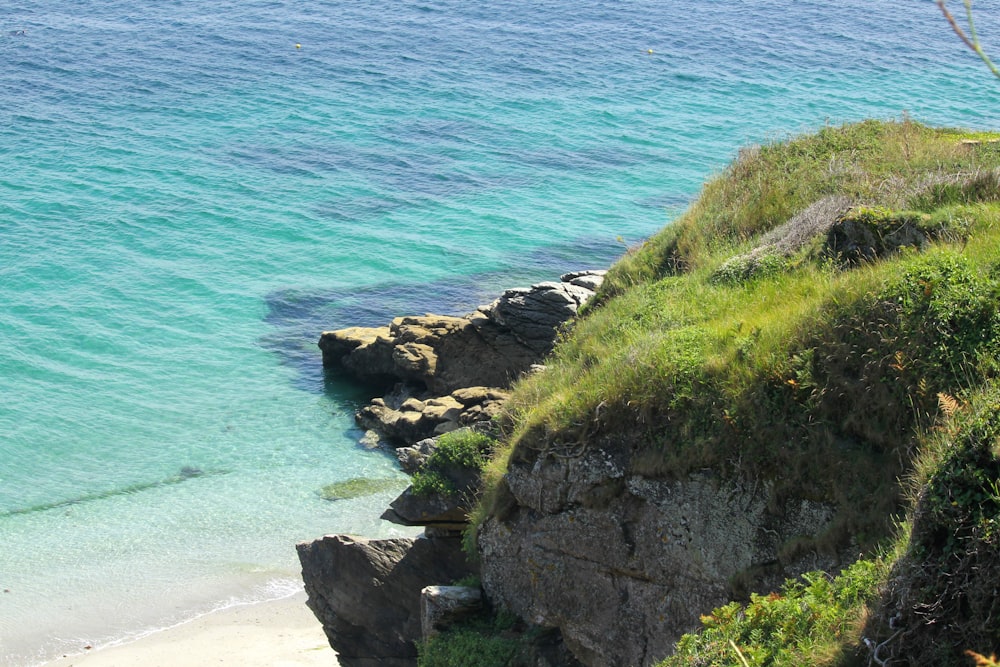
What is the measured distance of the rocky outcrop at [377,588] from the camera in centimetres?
1310

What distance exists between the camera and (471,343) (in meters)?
22.4

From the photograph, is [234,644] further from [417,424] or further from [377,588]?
[417,424]

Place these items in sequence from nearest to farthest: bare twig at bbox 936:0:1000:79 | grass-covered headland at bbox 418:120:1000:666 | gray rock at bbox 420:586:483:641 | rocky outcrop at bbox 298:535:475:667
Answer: bare twig at bbox 936:0:1000:79 → grass-covered headland at bbox 418:120:1000:666 → gray rock at bbox 420:586:483:641 → rocky outcrop at bbox 298:535:475:667

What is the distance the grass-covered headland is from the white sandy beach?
470 centimetres

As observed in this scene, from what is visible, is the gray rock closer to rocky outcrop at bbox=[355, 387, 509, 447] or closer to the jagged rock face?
the jagged rock face

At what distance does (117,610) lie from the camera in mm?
15977

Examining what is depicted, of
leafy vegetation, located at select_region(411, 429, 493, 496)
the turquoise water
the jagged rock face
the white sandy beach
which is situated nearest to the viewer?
Result: the jagged rock face

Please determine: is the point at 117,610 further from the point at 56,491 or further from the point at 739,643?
the point at 739,643

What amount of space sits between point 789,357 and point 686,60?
47.5 meters

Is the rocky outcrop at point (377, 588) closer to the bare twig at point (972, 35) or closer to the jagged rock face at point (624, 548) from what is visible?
the jagged rock face at point (624, 548)

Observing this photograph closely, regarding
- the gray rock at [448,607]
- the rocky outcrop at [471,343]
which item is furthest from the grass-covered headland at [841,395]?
the rocky outcrop at [471,343]

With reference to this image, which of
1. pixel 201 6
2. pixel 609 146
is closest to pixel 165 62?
pixel 201 6

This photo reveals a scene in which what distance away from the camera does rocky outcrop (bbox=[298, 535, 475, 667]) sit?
1310cm

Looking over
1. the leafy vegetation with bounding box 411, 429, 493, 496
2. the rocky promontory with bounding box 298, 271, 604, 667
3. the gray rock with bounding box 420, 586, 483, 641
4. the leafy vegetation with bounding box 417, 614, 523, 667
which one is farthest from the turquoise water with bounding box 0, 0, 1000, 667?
the leafy vegetation with bounding box 417, 614, 523, 667
